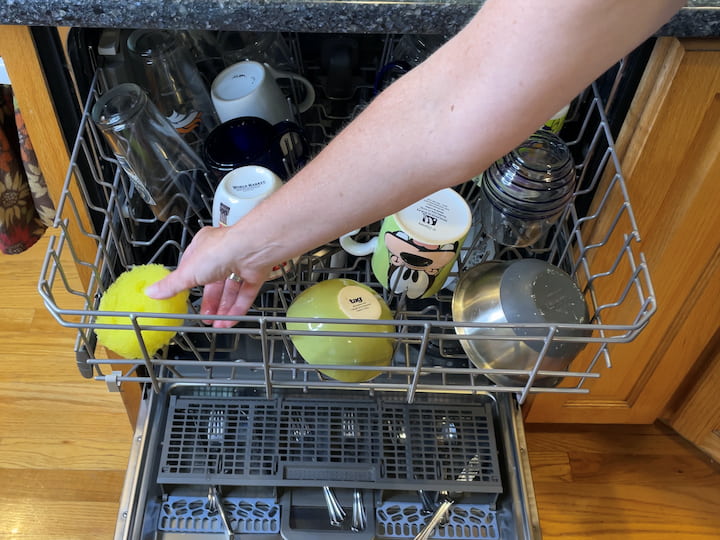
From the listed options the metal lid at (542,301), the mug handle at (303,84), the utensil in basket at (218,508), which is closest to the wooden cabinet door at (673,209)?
the metal lid at (542,301)

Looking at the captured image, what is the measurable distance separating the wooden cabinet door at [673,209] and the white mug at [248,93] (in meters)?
0.41

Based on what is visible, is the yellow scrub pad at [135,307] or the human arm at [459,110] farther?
the yellow scrub pad at [135,307]

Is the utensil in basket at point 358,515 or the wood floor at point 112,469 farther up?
the utensil in basket at point 358,515

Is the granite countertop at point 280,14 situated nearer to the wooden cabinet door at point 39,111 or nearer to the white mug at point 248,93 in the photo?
the wooden cabinet door at point 39,111

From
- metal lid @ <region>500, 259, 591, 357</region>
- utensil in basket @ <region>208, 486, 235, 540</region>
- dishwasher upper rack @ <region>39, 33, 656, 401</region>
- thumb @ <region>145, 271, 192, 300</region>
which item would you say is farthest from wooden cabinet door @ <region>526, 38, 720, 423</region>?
utensil in basket @ <region>208, 486, 235, 540</region>

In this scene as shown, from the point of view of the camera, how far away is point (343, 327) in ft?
2.35

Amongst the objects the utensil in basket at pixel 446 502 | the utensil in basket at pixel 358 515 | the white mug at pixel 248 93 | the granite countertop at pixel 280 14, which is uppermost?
the granite countertop at pixel 280 14

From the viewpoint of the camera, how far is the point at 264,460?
851 mm

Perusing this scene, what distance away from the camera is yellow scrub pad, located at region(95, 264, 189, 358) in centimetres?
69

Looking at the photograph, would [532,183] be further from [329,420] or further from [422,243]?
[329,420]

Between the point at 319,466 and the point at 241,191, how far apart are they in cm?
36

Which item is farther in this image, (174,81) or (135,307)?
(174,81)

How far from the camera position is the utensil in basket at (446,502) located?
0.83m

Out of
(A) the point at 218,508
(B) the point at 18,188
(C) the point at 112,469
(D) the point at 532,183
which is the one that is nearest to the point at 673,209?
(D) the point at 532,183
